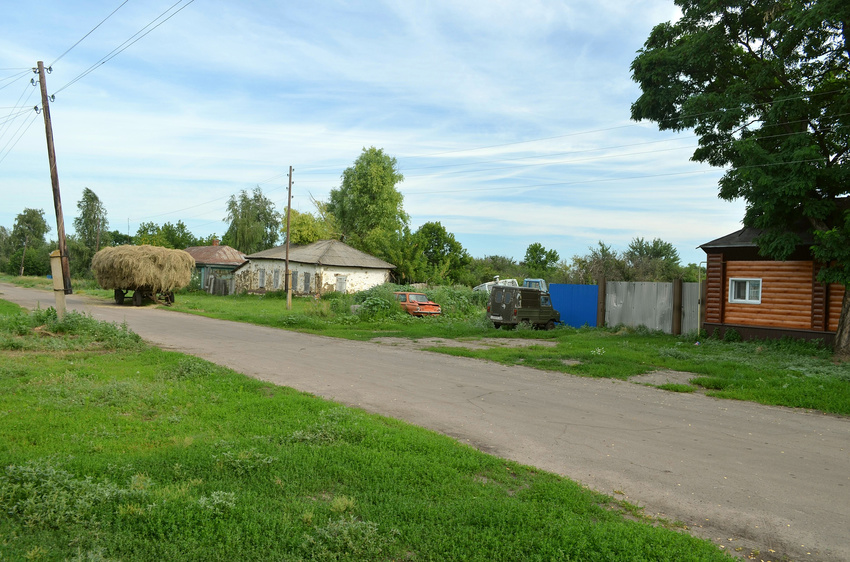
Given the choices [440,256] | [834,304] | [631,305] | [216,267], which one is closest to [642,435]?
[834,304]

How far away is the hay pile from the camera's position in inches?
1228

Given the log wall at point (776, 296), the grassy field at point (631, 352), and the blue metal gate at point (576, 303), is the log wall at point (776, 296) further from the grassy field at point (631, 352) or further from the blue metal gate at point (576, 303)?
the blue metal gate at point (576, 303)

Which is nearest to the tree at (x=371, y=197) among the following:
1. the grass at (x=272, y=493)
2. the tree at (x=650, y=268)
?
the tree at (x=650, y=268)

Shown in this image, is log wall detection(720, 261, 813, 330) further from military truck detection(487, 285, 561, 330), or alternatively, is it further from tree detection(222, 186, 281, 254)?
tree detection(222, 186, 281, 254)

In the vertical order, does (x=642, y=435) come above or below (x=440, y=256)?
below

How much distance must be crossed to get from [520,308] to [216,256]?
44.0m

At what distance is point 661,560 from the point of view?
4055 mm

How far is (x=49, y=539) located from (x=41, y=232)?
125 meters

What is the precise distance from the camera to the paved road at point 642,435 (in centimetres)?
529

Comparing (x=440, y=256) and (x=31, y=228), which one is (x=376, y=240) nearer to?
(x=440, y=256)

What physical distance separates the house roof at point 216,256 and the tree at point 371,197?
11587 mm

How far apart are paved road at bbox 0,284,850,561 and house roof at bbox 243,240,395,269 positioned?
28810 millimetres

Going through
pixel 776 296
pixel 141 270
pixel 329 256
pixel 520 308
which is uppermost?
pixel 329 256

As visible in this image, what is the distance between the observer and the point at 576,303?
2525 cm
